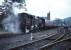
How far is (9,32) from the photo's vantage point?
9.24m

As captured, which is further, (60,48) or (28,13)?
(28,13)

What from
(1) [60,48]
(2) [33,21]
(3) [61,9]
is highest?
(3) [61,9]

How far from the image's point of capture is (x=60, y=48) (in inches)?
223

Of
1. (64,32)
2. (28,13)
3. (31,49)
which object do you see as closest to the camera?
(31,49)

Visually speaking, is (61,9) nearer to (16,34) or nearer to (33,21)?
(33,21)

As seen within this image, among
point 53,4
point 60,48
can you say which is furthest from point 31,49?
point 53,4

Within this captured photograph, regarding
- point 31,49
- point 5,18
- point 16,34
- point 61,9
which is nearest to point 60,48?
point 31,49

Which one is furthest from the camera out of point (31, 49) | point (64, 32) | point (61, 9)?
point (64, 32)

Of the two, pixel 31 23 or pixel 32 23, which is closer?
pixel 32 23

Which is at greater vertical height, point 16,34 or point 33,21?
point 33,21

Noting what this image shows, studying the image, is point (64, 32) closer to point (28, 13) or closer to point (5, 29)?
point (28, 13)

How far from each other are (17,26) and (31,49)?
4.42 metres

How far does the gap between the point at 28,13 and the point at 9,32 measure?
2322mm

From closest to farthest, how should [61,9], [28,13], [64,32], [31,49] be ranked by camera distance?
[31,49], [61,9], [64,32], [28,13]
